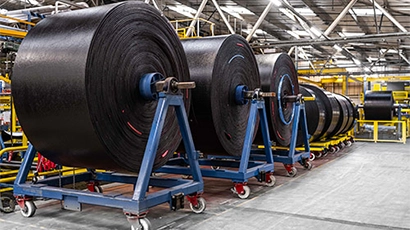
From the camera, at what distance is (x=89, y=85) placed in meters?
2.96

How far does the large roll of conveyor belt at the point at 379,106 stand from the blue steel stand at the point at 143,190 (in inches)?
354

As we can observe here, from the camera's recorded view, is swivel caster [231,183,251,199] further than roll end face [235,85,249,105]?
No

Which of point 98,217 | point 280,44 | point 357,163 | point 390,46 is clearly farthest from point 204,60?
point 390,46

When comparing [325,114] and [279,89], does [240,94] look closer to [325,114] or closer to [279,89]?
[279,89]

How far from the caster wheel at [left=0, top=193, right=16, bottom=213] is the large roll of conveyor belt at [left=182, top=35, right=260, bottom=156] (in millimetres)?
1943

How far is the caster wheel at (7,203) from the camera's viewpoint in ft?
12.2

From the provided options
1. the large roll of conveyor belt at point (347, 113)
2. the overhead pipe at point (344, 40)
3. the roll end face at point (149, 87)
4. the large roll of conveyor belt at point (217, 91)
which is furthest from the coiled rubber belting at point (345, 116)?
the roll end face at point (149, 87)

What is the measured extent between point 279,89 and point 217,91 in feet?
5.48

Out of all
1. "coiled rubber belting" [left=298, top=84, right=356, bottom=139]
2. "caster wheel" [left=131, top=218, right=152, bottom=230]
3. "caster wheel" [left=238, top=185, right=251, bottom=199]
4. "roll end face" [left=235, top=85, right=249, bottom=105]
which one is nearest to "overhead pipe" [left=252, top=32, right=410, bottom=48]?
"coiled rubber belting" [left=298, top=84, right=356, bottom=139]

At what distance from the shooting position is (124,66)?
3.31 metres

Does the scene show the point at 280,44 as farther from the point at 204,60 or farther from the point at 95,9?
the point at 95,9

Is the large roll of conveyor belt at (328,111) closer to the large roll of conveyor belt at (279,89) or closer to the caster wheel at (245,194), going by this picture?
Result: the large roll of conveyor belt at (279,89)

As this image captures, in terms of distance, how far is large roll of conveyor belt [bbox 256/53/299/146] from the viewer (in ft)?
19.0

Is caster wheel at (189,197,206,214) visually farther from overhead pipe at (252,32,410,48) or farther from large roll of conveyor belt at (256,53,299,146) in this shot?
overhead pipe at (252,32,410,48)
